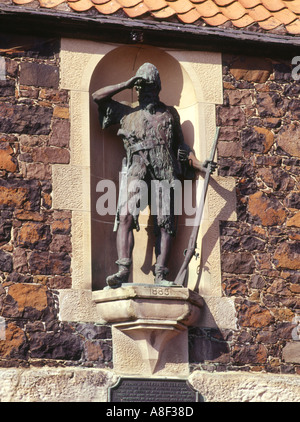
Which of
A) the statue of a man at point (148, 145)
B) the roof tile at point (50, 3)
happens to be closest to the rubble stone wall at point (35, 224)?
the roof tile at point (50, 3)

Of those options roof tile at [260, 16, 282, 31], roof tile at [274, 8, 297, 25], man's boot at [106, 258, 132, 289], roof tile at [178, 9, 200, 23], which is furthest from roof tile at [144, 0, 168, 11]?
man's boot at [106, 258, 132, 289]

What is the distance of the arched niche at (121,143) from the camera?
36.7ft

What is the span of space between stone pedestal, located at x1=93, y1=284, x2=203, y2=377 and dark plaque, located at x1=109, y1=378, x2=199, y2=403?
0.23ft

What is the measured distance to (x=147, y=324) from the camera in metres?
10.7

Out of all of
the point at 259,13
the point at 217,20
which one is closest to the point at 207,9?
the point at 217,20

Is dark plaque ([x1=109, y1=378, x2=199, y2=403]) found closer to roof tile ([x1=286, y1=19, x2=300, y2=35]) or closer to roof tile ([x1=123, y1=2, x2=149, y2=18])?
roof tile ([x1=123, y1=2, x2=149, y2=18])

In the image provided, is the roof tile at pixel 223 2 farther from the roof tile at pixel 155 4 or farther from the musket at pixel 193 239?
the musket at pixel 193 239

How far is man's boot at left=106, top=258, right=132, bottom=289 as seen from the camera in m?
10.7

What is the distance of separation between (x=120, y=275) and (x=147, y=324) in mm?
429

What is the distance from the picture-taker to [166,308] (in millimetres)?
10711

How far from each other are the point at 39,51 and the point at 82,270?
1.77 m

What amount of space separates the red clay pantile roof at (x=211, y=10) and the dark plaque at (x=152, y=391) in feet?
9.61

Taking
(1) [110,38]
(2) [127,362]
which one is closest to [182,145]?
(1) [110,38]

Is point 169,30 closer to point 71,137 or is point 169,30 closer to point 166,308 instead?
point 71,137
